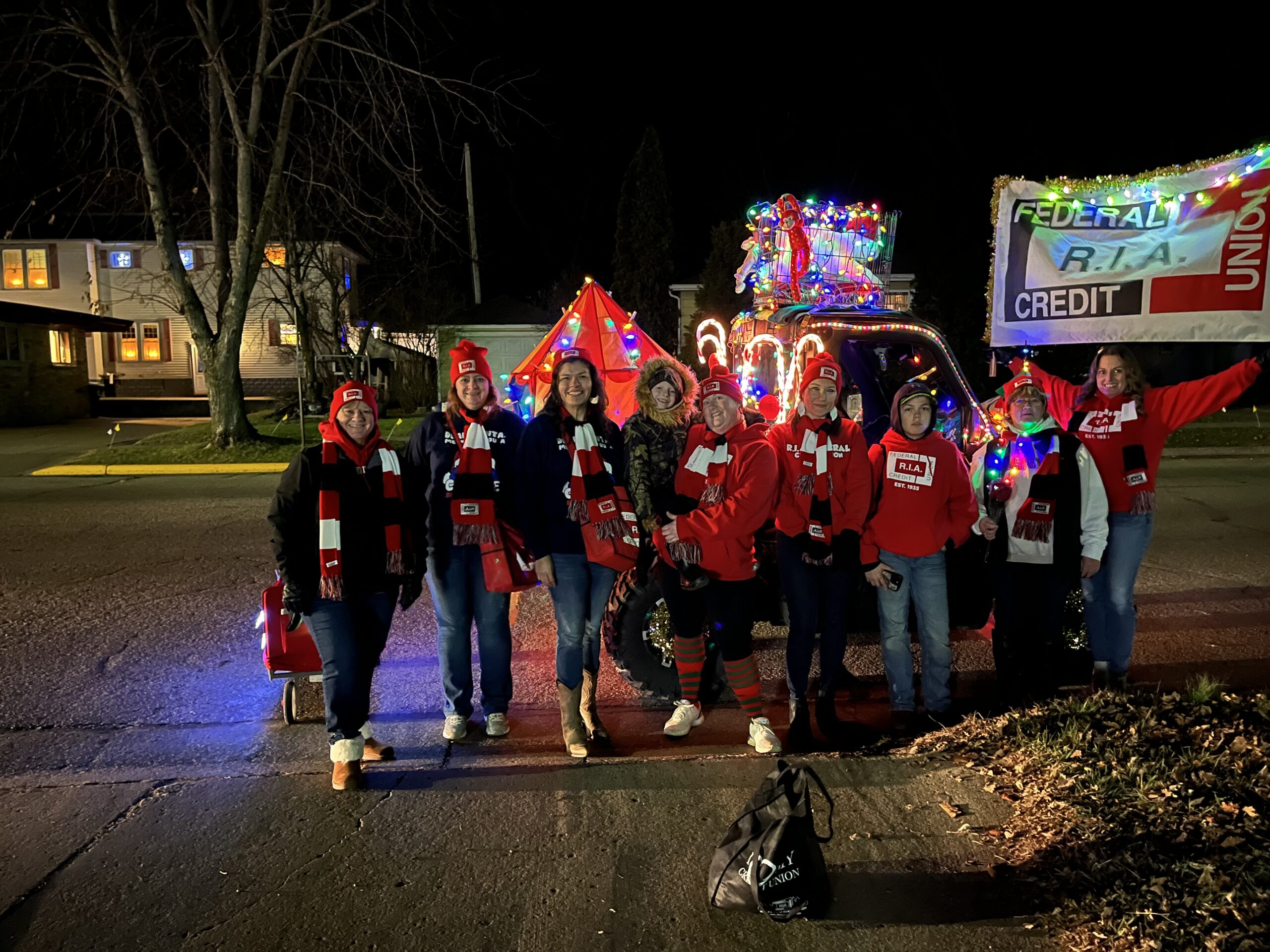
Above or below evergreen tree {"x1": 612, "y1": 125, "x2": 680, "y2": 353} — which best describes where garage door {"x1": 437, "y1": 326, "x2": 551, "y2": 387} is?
below

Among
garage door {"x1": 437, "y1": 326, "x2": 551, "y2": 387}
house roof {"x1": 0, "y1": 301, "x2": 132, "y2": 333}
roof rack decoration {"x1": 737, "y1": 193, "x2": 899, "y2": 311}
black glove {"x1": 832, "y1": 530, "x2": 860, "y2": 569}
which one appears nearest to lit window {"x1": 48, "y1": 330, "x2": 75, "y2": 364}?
house roof {"x1": 0, "y1": 301, "x2": 132, "y2": 333}

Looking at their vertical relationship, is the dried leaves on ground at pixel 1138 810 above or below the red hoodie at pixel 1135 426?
below

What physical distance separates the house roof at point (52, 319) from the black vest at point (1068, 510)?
23891 millimetres

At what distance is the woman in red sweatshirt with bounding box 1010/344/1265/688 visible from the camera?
4.28 m

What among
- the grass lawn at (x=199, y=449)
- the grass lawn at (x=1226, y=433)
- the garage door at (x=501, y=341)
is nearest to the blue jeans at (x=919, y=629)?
the grass lawn at (x=199, y=449)

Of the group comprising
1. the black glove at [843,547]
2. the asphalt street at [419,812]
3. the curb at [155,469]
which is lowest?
the asphalt street at [419,812]

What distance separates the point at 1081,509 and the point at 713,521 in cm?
186

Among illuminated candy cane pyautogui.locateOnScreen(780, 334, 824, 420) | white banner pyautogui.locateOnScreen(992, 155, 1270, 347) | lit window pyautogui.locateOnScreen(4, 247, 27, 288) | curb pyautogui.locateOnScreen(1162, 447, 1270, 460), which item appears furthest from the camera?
lit window pyautogui.locateOnScreen(4, 247, 27, 288)

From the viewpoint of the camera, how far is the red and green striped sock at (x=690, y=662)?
13.9 feet

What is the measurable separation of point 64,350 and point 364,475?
25.4 metres

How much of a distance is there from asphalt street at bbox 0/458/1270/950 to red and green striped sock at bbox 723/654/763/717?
0.25m

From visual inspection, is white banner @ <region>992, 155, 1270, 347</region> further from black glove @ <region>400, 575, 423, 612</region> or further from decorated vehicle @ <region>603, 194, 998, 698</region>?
black glove @ <region>400, 575, 423, 612</region>

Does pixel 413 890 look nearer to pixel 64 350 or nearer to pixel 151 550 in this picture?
pixel 151 550

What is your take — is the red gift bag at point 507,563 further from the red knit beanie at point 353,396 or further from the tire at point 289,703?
the tire at point 289,703
